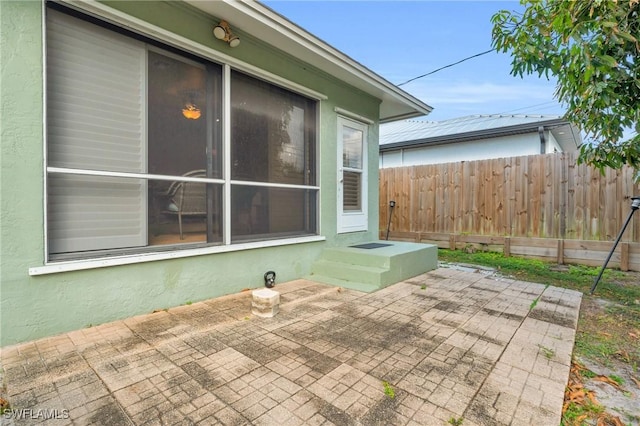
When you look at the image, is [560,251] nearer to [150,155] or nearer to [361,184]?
[361,184]

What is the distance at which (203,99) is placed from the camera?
10.7ft

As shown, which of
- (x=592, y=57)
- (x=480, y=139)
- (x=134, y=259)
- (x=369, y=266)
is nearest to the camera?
(x=592, y=57)

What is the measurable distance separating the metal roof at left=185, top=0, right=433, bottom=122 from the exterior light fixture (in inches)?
36.9

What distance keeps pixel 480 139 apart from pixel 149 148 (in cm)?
935

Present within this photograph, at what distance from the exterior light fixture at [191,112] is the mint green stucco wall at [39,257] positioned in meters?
0.67

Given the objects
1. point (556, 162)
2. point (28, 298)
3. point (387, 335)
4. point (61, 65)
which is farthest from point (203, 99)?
point (556, 162)

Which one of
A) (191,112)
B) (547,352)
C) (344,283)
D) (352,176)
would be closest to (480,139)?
(352,176)

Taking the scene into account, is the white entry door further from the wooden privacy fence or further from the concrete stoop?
the wooden privacy fence

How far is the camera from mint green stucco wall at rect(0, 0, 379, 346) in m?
2.15

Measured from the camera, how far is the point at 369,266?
13.3 ft

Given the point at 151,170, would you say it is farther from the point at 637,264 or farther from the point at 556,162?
the point at 637,264

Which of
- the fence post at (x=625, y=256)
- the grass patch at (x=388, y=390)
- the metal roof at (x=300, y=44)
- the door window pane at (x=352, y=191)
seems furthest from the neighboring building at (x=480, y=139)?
the grass patch at (x=388, y=390)

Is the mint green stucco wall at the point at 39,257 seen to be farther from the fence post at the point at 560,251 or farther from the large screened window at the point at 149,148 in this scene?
the fence post at the point at 560,251

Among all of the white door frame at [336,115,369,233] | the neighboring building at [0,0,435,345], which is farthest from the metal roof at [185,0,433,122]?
the white door frame at [336,115,369,233]
